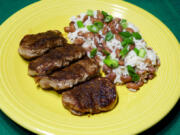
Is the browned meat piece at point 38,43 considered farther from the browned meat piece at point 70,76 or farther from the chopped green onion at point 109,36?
the chopped green onion at point 109,36

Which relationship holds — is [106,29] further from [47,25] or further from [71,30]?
[47,25]

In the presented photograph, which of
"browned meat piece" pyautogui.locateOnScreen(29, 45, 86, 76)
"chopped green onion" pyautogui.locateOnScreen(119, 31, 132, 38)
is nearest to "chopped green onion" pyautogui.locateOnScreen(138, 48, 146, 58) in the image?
"chopped green onion" pyautogui.locateOnScreen(119, 31, 132, 38)

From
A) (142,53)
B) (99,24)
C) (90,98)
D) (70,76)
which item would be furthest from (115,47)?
(90,98)

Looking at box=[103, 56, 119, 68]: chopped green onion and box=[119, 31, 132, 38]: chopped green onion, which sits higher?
box=[119, 31, 132, 38]: chopped green onion

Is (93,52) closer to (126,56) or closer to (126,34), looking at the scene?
(126,56)

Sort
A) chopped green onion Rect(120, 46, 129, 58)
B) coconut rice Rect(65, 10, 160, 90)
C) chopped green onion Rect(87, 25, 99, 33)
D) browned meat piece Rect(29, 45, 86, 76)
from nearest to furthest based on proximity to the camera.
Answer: browned meat piece Rect(29, 45, 86, 76) → coconut rice Rect(65, 10, 160, 90) → chopped green onion Rect(120, 46, 129, 58) → chopped green onion Rect(87, 25, 99, 33)

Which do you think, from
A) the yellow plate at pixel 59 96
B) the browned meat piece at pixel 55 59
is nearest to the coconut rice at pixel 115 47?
the yellow plate at pixel 59 96

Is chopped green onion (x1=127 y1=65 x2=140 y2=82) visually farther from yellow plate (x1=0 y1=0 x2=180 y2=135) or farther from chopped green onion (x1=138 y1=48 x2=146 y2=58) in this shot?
chopped green onion (x1=138 y1=48 x2=146 y2=58)

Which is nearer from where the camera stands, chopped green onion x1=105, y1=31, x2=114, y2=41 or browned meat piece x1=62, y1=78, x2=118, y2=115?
browned meat piece x1=62, y1=78, x2=118, y2=115

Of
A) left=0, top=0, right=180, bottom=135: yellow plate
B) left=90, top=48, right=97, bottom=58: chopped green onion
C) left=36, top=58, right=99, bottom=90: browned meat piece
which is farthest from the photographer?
left=90, top=48, right=97, bottom=58: chopped green onion
